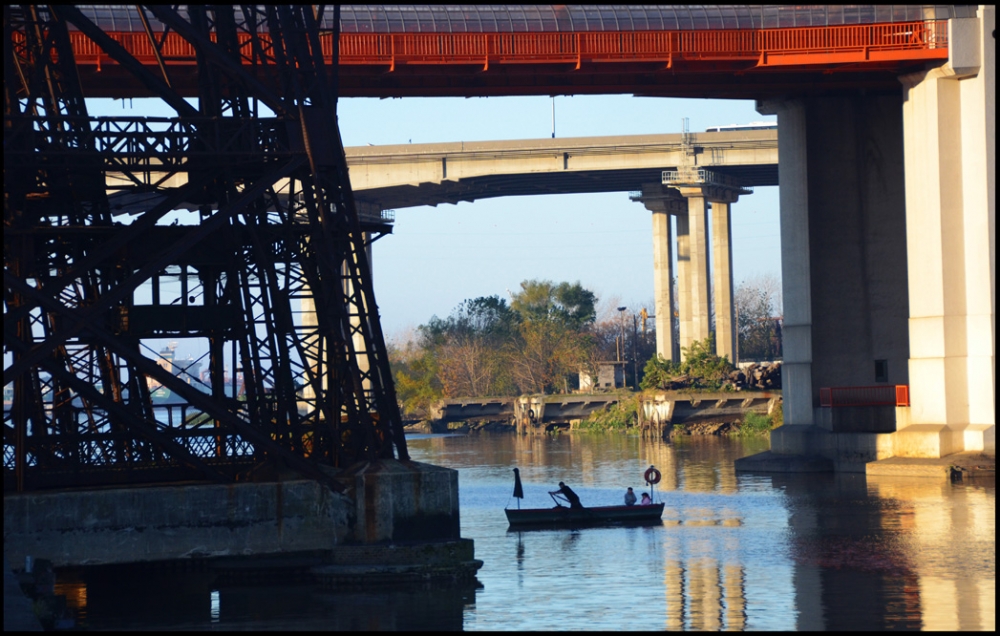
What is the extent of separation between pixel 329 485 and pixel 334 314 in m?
2.98

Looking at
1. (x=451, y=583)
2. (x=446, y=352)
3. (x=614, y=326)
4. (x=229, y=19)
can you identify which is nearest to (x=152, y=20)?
(x=229, y=19)

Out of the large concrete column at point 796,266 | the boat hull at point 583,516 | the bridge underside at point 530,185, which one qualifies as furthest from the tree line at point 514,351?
the boat hull at point 583,516

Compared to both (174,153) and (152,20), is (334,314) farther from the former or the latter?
(152,20)

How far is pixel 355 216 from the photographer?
25.0 metres

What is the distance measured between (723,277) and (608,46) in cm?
5477

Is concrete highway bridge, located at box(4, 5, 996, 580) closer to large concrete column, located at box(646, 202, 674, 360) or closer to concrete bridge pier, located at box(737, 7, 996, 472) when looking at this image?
concrete bridge pier, located at box(737, 7, 996, 472)

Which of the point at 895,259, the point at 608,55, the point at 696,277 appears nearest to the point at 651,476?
the point at 608,55

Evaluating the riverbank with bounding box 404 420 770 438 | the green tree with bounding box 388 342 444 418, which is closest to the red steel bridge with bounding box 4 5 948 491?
the riverbank with bounding box 404 420 770 438

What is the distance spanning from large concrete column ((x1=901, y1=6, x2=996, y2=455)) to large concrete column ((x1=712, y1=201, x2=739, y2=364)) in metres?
53.0

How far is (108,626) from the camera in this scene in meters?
20.8

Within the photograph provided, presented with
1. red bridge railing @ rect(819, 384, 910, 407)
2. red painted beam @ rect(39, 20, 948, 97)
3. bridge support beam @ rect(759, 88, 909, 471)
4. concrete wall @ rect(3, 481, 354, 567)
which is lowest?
concrete wall @ rect(3, 481, 354, 567)

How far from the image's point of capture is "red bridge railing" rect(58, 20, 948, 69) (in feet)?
151

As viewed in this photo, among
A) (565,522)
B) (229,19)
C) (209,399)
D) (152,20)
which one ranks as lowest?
(565,522)

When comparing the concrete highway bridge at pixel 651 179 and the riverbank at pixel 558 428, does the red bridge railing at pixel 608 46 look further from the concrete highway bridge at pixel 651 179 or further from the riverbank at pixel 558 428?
the concrete highway bridge at pixel 651 179
